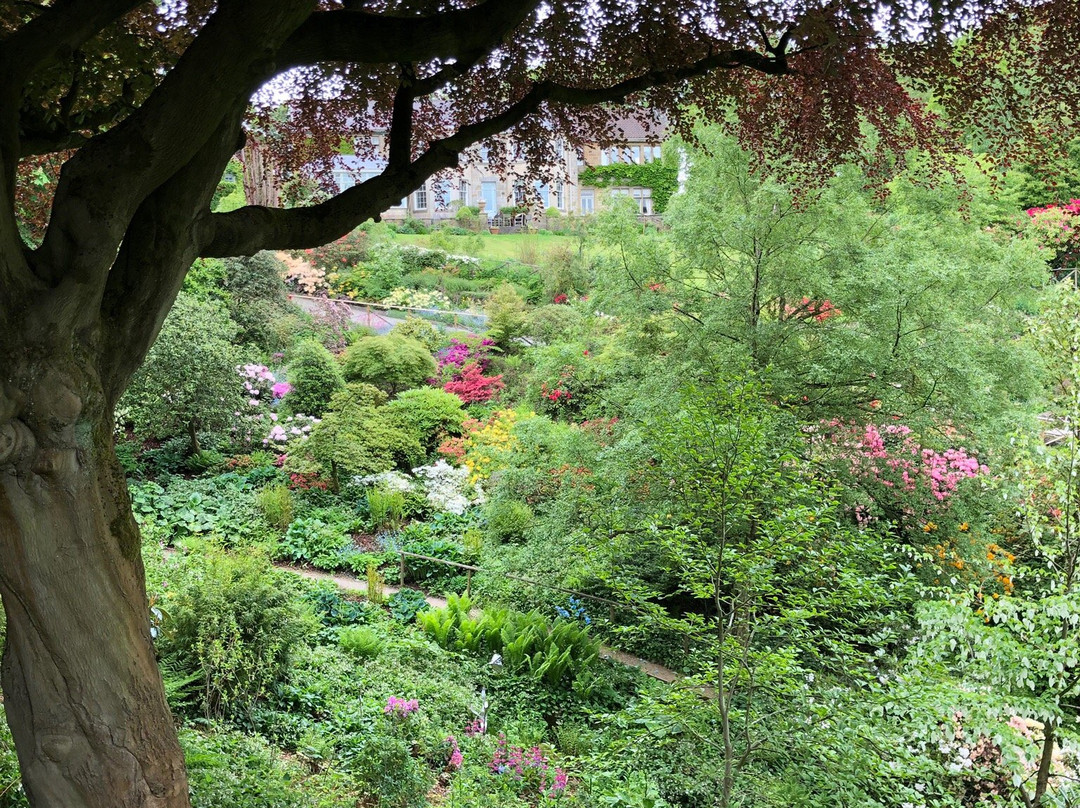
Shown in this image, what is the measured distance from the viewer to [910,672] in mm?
4418

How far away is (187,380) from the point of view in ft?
36.4

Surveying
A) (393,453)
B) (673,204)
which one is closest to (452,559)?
(393,453)

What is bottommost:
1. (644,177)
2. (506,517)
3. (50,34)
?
(506,517)

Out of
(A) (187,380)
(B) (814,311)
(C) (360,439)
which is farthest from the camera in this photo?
(C) (360,439)

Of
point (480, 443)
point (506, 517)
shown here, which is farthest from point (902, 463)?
point (480, 443)

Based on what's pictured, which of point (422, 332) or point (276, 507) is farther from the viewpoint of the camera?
point (422, 332)

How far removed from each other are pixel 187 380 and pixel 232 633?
6418 millimetres

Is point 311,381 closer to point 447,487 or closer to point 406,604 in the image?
point 447,487

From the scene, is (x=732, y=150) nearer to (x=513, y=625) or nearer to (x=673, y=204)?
(x=673, y=204)

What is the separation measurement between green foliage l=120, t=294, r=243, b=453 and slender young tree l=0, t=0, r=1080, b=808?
756cm

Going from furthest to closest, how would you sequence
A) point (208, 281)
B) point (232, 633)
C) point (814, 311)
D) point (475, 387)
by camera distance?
1. point (208, 281)
2. point (475, 387)
3. point (814, 311)
4. point (232, 633)

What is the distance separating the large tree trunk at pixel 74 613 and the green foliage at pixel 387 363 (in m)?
10.6

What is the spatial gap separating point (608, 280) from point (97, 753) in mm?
5489

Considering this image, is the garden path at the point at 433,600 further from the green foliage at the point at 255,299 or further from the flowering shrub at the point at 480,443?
the green foliage at the point at 255,299
